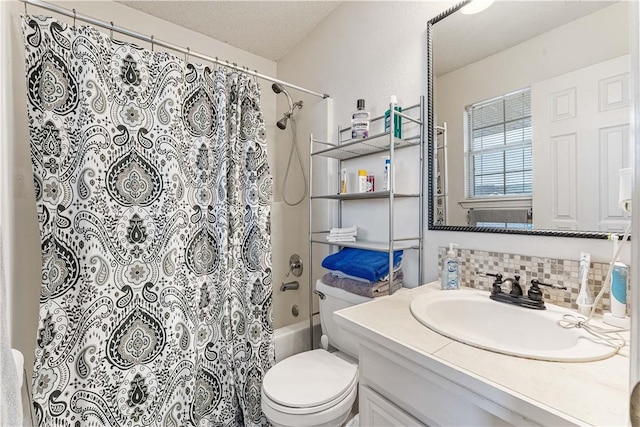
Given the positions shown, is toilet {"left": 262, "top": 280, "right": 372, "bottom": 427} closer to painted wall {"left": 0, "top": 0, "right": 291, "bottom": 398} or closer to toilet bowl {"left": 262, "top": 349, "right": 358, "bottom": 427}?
toilet bowl {"left": 262, "top": 349, "right": 358, "bottom": 427}

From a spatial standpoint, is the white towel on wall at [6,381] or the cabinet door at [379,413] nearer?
the white towel on wall at [6,381]

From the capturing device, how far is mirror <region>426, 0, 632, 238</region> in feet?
2.75

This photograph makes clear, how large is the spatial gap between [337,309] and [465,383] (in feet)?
2.94

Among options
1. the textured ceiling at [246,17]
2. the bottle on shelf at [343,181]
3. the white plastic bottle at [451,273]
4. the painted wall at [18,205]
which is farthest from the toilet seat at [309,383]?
the textured ceiling at [246,17]

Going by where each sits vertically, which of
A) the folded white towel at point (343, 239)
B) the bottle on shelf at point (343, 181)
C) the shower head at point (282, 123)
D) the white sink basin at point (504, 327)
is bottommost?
the white sink basin at point (504, 327)

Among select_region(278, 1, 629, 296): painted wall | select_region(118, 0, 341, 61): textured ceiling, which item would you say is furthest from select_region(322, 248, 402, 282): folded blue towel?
Answer: select_region(118, 0, 341, 61): textured ceiling

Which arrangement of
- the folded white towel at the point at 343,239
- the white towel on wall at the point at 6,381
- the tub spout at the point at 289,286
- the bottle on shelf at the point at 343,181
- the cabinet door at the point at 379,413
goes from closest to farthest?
the white towel on wall at the point at 6,381 → the cabinet door at the point at 379,413 → the folded white towel at the point at 343,239 → the bottle on shelf at the point at 343,181 → the tub spout at the point at 289,286

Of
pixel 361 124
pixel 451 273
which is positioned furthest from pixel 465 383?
pixel 361 124

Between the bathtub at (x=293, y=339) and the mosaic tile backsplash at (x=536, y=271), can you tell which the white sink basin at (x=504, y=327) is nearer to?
the mosaic tile backsplash at (x=536, y=271)

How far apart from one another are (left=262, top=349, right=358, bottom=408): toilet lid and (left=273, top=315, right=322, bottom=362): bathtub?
24cm

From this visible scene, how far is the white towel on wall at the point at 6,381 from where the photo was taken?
47cm

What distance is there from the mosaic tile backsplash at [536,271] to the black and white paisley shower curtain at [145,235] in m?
0.98

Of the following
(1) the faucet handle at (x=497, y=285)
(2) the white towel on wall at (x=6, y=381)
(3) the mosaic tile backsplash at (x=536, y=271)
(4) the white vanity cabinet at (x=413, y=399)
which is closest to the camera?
(2) the white towel on wall at (x=6, y=381)

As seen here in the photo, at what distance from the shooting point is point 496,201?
3.54 feet
